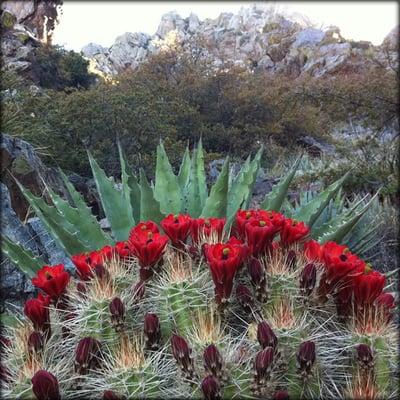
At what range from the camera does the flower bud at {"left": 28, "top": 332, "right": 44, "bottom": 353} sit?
2002 mm

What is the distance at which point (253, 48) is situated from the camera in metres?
32.7

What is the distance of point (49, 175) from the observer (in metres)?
6.25

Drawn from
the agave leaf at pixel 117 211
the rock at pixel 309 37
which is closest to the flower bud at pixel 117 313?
the agave leaf at pixel 117 211

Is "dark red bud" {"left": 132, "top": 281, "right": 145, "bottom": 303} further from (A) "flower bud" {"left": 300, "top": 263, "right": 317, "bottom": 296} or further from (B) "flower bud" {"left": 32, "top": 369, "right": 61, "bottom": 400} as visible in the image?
(A) "flower bud" {"left": 300, "top": 263, "right": 317, "bottom": 296}

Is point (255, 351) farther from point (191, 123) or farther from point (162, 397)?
point (191, 123)

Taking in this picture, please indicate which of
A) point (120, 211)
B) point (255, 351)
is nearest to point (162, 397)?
point (255, 351)

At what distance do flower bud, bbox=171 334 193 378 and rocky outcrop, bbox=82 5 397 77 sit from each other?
19.5m

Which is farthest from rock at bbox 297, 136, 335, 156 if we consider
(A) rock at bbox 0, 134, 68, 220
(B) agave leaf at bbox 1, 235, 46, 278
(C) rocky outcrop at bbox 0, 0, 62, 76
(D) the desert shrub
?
(B) agave leaf at bbox 1, 235, 46, 278

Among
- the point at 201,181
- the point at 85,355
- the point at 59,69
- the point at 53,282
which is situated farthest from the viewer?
the point at 59,69

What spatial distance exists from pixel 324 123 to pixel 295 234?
14.1 m

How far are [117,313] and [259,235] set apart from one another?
0.61m

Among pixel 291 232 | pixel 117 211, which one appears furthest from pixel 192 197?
pixel 291 232

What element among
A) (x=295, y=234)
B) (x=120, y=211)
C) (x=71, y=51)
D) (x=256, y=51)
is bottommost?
(x=256, y=51)

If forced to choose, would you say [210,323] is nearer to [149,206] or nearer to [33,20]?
[149,206]
